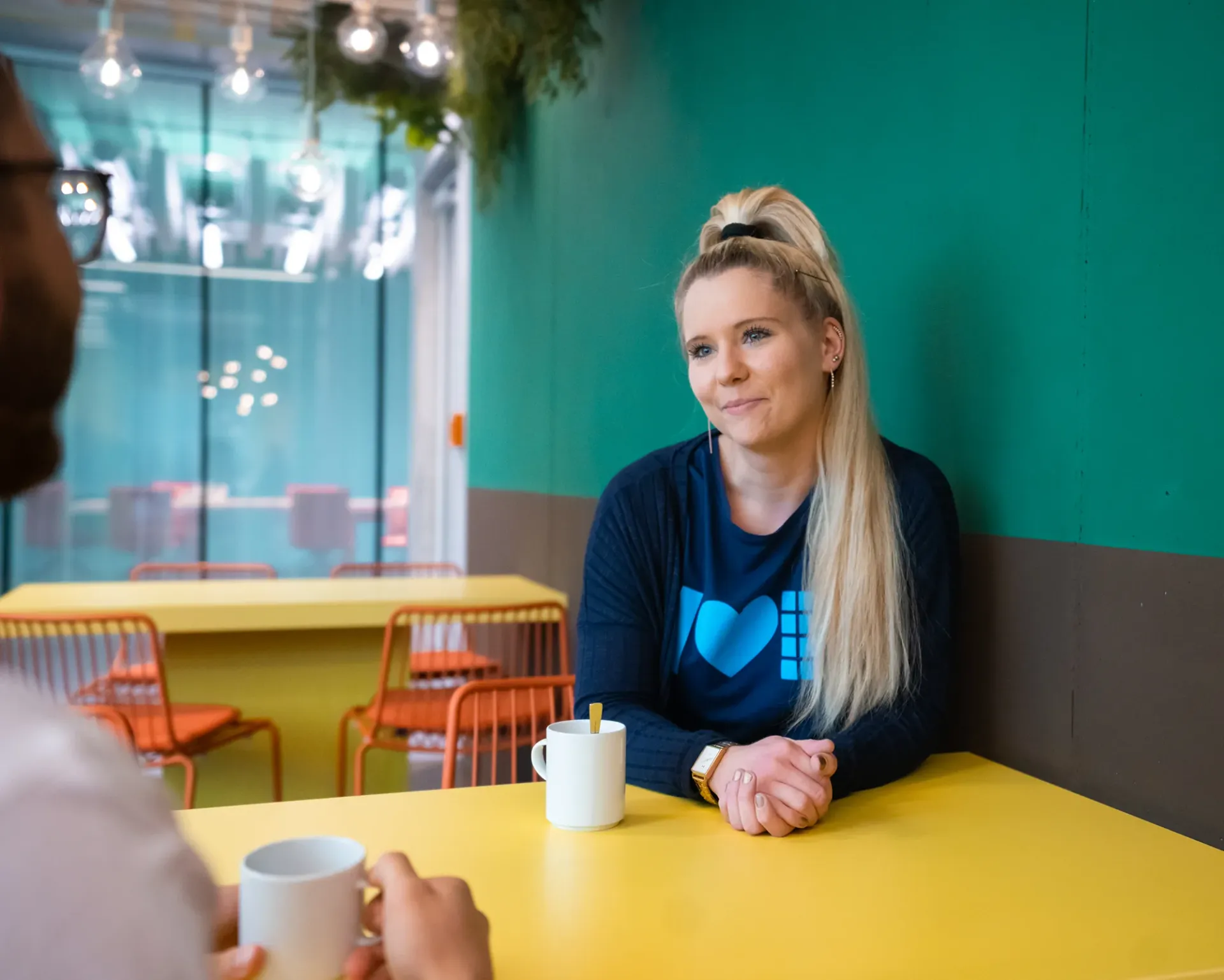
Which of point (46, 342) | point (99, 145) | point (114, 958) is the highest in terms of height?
point (99, 145)

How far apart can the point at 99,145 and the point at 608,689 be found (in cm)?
625

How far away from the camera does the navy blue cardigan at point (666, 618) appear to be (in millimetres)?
1340

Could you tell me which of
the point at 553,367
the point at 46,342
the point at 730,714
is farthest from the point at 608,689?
the point at 553,367

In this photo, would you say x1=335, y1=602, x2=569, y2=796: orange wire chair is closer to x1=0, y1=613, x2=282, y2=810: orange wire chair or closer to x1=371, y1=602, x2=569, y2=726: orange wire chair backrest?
x1=371, y1=602, x2=569, y2=726: orange wire chair backrest

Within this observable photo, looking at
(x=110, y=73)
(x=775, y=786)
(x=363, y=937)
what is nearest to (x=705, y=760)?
(x=775, y=786)

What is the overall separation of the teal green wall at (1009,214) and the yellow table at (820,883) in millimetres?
418

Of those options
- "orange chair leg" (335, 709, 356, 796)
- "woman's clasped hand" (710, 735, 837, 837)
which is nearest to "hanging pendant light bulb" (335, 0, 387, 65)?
"orange chair leg" (335, 709, 356, 796)

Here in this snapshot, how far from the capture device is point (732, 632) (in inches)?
62.1

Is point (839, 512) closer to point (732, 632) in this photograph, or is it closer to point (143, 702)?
point (732, 632)

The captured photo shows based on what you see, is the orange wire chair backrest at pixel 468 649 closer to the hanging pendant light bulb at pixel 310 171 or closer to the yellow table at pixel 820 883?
the yellow table at pixel 820 883

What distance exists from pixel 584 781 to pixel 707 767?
180mm

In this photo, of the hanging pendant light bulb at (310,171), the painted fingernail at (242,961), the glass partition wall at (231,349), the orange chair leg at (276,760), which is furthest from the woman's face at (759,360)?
the glass partition wall at (231,349)

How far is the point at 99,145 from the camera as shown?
6332 millimetres

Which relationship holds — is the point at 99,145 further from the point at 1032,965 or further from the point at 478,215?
the point at 1032,965
